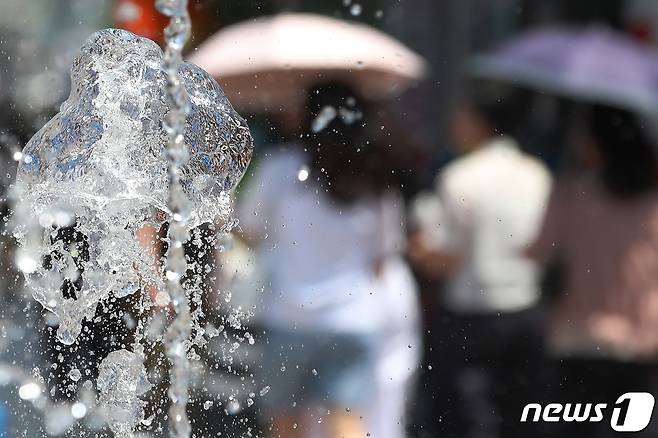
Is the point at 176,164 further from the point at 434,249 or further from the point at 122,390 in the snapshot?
the point at 434,249

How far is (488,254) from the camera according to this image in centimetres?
295

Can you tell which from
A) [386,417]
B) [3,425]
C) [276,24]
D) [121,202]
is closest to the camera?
[121,202]

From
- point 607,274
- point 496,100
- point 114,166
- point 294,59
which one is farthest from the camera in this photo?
point 496,100

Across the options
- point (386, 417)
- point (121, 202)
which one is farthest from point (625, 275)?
point (121, 202)

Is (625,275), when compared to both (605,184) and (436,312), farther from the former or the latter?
(436,312)

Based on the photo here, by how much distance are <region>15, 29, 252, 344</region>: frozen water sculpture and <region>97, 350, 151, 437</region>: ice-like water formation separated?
0.43 feet

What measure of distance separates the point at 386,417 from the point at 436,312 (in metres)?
0.35

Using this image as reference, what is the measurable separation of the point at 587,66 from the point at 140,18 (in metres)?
1.34

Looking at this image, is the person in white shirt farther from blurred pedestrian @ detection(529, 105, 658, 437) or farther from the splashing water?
the splashing water

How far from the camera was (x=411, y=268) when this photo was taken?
2.86 meters

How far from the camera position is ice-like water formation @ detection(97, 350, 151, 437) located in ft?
7.38

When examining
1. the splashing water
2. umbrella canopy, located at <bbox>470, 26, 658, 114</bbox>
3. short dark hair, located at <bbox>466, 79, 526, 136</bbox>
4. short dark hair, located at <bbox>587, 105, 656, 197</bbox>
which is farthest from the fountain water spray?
umbrella canopy, located at <bbox>470, 26, 658, 114</bbox>

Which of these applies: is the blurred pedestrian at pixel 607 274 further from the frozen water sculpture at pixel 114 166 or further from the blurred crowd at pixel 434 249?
the frozen water sculpture at pixel 114 166

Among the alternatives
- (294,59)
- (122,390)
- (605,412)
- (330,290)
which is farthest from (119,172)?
(605,412)
